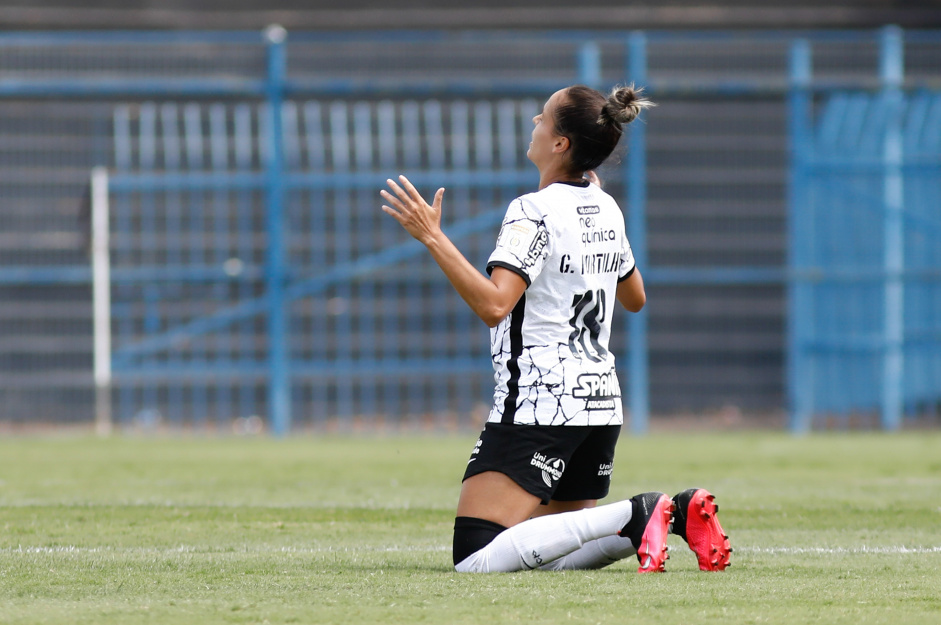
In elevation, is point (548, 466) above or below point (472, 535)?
above

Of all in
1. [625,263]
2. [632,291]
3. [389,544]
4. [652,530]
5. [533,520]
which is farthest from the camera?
[389,544]

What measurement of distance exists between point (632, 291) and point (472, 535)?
1.01 meters

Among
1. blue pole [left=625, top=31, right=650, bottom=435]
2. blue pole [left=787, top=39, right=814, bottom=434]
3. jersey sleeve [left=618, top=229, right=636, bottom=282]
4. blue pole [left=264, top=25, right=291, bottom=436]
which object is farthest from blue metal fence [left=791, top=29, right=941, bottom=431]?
jersey sleeve [left=618, top=229, right=636, bottom=282]

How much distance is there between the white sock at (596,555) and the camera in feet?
13.9

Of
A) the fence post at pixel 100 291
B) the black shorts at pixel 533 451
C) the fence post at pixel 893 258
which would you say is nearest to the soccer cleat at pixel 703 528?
the black shorts at pixel 533 451

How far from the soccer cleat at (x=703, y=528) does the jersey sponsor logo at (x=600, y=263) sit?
716mm

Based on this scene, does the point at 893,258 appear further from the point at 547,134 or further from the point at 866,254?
the point at 547,134

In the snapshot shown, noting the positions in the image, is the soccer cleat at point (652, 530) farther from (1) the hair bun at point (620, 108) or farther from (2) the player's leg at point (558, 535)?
(1) the hair bun at point (620, 108)

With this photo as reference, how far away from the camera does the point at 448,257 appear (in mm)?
4102

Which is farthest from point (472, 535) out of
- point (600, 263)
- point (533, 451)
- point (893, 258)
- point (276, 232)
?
point (893, 258)

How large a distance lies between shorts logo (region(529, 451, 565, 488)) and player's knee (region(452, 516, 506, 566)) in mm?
189

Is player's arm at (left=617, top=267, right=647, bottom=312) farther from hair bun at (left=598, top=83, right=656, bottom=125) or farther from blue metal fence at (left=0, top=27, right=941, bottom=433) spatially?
blue metal fence at (left=0, top=27, right=941, bottom=433)

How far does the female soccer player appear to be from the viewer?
415cm

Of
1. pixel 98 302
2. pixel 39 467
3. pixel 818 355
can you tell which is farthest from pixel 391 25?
pixel 39 467
